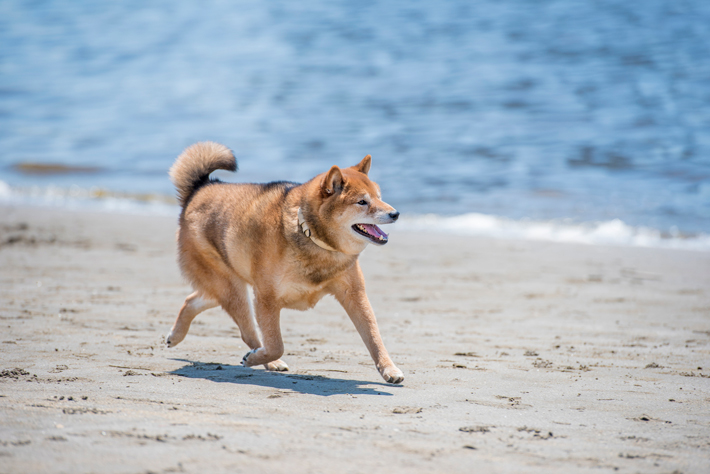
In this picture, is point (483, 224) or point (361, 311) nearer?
point (361, 311)

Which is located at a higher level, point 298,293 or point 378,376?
point 298,293

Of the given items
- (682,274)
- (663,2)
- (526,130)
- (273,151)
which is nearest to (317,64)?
(273,151)

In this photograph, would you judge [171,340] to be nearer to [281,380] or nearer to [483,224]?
[281,380]

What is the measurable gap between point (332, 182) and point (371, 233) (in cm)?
39

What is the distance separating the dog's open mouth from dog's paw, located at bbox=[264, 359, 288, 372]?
1.03m

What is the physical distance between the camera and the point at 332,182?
4043mm

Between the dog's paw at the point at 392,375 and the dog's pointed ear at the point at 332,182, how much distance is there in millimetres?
1130

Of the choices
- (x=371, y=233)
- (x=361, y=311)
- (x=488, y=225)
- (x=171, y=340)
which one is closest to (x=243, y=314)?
(x=171, y=340)

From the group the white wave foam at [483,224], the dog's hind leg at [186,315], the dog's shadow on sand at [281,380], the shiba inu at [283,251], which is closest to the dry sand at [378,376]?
the dog's shadow on sand at [281,380]

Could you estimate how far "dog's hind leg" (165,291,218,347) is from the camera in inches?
181

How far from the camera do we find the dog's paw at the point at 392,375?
391 centimetres

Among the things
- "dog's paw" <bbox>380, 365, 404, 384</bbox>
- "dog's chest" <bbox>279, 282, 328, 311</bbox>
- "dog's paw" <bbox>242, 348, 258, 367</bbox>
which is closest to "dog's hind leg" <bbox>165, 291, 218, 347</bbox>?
"dog's paw" <bbox>242, 348, 258, 367</bbox>

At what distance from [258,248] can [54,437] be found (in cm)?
181

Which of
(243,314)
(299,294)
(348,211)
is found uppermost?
(348,211)
